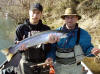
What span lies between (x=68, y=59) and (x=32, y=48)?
2.16 feet

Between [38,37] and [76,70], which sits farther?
[76,70]

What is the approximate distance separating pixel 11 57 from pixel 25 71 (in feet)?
1.25

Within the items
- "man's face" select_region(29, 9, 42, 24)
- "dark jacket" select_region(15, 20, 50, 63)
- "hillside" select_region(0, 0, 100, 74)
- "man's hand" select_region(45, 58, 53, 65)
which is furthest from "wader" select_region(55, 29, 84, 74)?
"hillside" select_region(0, 0, 100, 74)

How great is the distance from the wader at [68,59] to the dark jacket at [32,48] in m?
0.26

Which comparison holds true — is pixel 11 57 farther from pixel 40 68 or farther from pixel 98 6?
pixel 98 6

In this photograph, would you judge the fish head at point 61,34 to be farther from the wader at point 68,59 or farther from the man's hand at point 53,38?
the wader at point 68,59

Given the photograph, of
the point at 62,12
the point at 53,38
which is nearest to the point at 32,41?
the point at 53,38

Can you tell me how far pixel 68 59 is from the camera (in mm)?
4117

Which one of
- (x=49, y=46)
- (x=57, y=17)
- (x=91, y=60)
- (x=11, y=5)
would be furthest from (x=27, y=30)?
(x=11, y=5)

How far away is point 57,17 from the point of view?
1573 cm

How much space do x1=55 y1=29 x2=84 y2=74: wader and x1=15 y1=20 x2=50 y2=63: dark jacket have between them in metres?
0.26

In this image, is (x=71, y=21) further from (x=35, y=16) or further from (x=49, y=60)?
(x=49, y=60)

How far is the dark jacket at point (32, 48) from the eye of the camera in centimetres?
417

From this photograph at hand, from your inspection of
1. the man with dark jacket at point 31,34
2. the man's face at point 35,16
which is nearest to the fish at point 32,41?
the man with dark jacket at point 31,34
